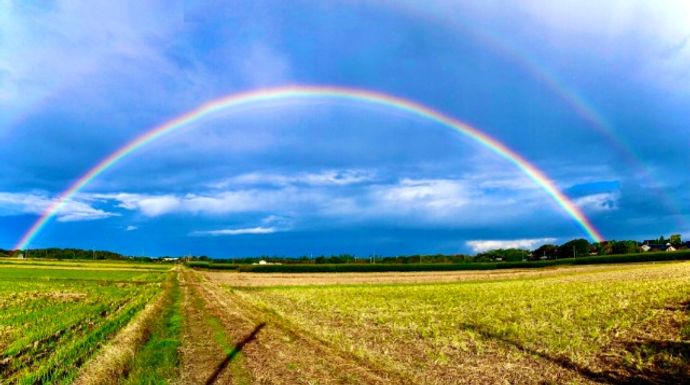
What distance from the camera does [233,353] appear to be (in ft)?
40.8

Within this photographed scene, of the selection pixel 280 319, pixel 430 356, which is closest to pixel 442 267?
pixel 280 319

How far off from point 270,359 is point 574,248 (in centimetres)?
16459

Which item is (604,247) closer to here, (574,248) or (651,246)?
(651,246)

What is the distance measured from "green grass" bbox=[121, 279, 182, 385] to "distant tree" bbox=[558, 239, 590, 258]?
155 metres

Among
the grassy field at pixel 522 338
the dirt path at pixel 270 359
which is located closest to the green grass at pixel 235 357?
the dirt path at pixel 270 359

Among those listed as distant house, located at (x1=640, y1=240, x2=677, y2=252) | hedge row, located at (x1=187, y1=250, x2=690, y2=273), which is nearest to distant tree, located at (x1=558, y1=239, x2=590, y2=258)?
distant house, located at (x1=640, y1=240, x2=677, y2=252)

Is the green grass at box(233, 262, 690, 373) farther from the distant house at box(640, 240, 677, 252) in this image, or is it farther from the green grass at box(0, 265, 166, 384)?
the distant house at box(640, 240, 677, 252)

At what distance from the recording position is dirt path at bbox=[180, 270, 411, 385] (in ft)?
31.9

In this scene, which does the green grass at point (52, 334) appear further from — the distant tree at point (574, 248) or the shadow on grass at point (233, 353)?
the distant tree at point (574, 248)

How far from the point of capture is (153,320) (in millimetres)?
19406

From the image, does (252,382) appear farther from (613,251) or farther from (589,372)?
(613,251)

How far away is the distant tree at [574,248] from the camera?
516 ft

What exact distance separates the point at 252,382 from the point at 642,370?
789 cm

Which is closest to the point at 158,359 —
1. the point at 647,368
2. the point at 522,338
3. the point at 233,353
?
the point at 233,353
